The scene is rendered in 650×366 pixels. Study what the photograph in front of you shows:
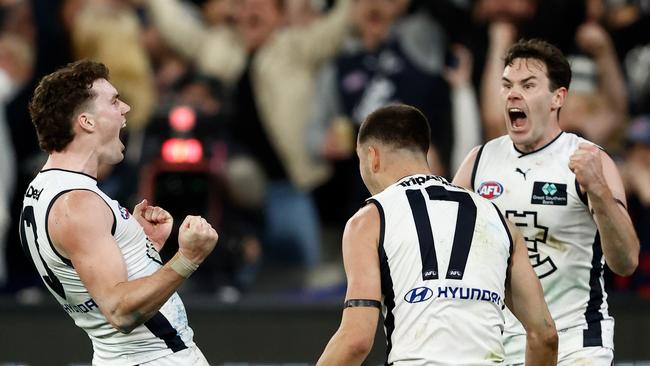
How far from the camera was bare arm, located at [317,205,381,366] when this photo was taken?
4.43 metres

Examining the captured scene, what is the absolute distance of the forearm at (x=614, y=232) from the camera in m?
5.30

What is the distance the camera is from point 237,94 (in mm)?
11086

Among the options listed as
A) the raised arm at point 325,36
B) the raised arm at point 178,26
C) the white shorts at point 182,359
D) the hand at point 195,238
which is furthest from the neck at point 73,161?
the raised arm at point 178,26

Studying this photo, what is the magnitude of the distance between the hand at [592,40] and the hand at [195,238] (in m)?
6.79

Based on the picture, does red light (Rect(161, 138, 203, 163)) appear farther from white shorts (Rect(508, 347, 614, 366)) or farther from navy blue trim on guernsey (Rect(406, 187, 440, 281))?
navy blue trim on guernsey (Rect(406, 187, 440, 281))

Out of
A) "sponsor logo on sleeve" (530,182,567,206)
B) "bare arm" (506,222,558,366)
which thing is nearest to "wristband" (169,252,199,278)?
"bare arm" (506,222,558,366)

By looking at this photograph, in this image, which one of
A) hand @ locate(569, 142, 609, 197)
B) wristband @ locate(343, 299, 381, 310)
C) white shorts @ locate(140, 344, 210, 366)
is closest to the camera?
wristband @ locate(343, 299, 381, 310)

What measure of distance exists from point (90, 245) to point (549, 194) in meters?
2.42

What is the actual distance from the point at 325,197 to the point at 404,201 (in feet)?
20.2

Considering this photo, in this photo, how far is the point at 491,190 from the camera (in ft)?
19.3

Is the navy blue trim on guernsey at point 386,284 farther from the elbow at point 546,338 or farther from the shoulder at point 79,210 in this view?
the shoulder at point 79,210

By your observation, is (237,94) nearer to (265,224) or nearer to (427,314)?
(265,224)

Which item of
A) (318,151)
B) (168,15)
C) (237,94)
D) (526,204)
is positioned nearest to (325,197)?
(318,151)

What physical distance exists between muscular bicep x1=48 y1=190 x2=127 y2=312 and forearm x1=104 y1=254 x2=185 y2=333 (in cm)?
3
